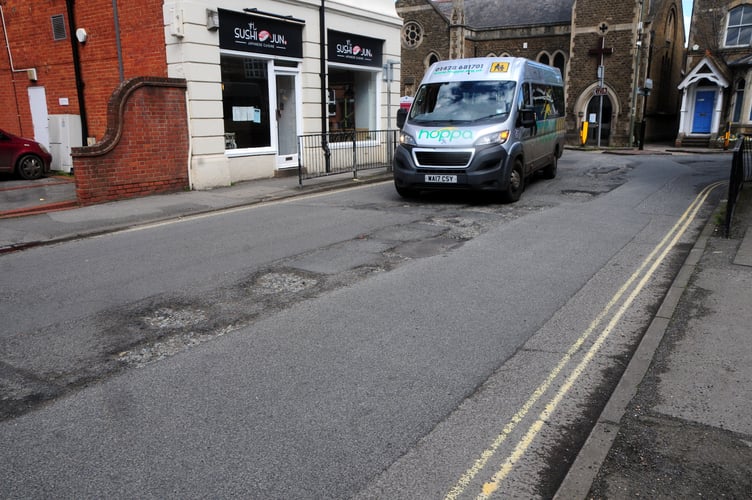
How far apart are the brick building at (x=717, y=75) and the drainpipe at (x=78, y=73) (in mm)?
28372

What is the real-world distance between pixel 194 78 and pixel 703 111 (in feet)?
92.0

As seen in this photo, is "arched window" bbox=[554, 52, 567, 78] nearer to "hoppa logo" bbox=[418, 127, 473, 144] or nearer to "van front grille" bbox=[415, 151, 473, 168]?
"hoppa logo" bbox=[418, 127, 473, 144]

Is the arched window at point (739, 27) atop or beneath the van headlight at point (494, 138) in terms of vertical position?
atop

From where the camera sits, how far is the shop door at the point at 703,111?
30919mm

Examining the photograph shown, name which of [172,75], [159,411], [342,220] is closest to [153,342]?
[159,411]

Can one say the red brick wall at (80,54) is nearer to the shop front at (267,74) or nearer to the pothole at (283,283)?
the shop front at (267,74)

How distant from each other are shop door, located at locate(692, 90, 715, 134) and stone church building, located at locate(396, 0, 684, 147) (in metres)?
2.56

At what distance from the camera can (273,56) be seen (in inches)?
591

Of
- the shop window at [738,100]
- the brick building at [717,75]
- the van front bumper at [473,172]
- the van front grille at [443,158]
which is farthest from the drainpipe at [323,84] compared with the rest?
the shop window at [738,100]

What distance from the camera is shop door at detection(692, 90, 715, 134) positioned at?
30919 mm

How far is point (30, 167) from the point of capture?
1512cm

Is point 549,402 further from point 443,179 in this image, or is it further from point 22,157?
point 22,157

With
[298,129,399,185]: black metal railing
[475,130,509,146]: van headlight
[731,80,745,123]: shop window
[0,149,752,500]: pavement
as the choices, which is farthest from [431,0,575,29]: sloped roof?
[0,149,752,500]: pavement

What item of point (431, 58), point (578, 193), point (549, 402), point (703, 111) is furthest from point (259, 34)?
point (431, 58)
